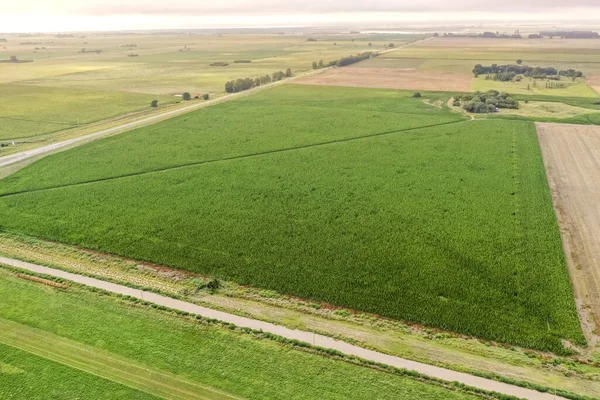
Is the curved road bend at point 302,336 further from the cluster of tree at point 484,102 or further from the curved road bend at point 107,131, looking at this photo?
the cluster of tree at point 484,102

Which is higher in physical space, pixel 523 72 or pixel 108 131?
pixel 523 72

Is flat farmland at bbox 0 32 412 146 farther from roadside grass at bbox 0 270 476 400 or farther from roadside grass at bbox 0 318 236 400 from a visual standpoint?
roadside grass at bbox 0 318 236 400

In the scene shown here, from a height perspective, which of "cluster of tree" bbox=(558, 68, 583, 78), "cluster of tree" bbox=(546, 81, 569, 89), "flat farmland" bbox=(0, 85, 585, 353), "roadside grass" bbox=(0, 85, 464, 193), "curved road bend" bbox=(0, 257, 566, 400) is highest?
"cluster of tree" bbox=(558, 68, 583, 78)

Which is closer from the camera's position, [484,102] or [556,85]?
[484,102]

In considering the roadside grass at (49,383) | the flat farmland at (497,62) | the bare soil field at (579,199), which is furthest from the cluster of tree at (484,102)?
the roadside grass at (49,383)

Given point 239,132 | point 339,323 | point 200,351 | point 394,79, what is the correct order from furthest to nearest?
1. point 394,79
2. point 239,132
3. point 339,323
4. point 200,351

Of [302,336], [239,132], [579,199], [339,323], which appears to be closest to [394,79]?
[239,132]

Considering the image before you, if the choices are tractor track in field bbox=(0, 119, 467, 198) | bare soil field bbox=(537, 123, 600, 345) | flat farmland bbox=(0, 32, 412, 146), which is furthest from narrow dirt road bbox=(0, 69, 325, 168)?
bare soil field bbox=(537, 123, 600, 345)

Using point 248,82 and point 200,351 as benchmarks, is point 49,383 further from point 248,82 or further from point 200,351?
point 248,82
